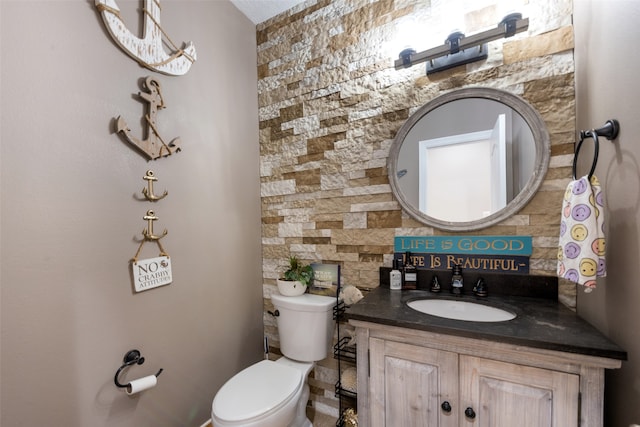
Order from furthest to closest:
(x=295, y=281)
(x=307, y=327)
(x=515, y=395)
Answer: (x=295, y=281) < (x=307, y=327) < (x=515, y=395)

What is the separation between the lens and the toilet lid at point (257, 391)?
1245 millimetres

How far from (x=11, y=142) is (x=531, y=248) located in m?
2.21

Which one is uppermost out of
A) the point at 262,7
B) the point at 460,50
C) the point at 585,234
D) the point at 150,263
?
the point at 262,7

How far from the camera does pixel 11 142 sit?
3.12 ft

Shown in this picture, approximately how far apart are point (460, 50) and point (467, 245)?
40.4 inches

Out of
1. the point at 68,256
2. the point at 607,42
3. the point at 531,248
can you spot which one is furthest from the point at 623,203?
the point at 68,256

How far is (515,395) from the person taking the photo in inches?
36.3

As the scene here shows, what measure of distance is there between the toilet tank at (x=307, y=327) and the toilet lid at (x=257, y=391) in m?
0.14

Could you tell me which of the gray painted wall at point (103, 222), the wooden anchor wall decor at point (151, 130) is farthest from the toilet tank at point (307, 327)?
the wooden anchor wall decor at point (151, 130)

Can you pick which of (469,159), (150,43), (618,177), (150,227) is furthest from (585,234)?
(150,43)

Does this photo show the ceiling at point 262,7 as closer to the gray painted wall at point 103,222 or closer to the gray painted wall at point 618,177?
the gray painted wall at point 103,222

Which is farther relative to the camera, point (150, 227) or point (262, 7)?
point (262, 7)

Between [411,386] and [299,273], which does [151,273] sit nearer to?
[299,273]

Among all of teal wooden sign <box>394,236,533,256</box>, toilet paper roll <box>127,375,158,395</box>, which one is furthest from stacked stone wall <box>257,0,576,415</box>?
toilet paper roll <box>127,375,158,395</box>
